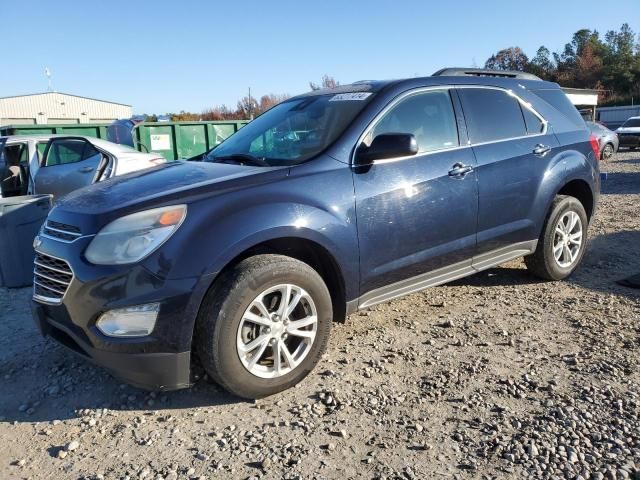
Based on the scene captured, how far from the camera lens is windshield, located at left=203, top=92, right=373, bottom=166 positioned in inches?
139

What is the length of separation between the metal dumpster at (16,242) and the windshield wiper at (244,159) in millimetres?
2775

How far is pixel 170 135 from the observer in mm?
14492

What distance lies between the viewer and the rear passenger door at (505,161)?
13.4 feet

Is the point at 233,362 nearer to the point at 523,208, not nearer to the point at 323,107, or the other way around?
the point at 323,107

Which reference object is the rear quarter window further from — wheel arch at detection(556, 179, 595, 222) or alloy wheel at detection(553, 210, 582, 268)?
alloy wheel at detection(553, 210, 582, 268)

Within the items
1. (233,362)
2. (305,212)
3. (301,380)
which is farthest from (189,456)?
(305,212)

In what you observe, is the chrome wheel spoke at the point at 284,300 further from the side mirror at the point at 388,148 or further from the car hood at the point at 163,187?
the side mirror at the point at 388,148

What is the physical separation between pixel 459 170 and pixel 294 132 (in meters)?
1.27

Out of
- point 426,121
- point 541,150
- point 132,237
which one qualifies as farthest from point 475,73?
point 132,237

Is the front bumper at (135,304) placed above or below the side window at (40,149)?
below

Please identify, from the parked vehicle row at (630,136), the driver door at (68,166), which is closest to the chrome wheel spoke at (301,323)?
the driver door at (68,166)

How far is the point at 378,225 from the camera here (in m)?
3.40

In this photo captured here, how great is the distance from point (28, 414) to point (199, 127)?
1305 centimetres

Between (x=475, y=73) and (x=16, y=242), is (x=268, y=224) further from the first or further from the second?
(x=16, y=242)
